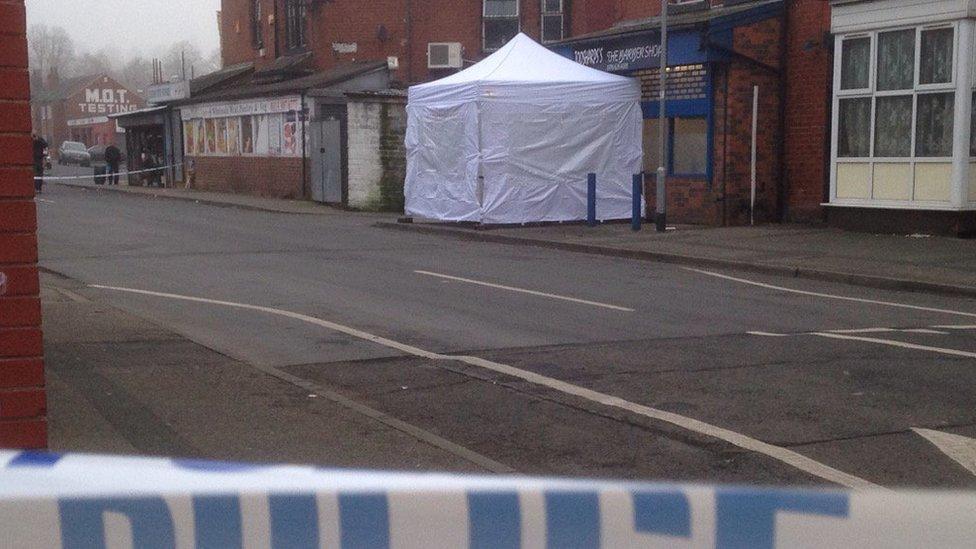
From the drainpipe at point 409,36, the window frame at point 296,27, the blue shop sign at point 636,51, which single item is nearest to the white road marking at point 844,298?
the blue shop sign at point 636,51

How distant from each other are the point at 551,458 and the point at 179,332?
4964mm

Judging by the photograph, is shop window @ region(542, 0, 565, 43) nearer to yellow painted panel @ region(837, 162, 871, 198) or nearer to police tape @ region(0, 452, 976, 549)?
yellow painted panel @ region(837, 162, 871, 198)

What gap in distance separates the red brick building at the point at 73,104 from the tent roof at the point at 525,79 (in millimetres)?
83375

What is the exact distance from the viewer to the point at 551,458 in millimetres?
5957

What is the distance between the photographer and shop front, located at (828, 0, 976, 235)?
18078 millimetres

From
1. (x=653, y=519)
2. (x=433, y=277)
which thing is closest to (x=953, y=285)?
(x=433, y=277)

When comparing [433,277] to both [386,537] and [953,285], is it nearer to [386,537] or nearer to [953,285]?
[953,285]

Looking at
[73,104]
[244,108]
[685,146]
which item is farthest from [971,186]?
[73,104]

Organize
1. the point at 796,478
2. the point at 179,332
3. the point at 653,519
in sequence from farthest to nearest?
the point at 179,332
the point at 796,478
the point at 653,519

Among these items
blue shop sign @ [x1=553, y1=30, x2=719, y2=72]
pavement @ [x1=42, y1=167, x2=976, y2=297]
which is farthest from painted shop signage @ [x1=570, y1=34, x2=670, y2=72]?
pavement @ [x1=42, y1=167, x2=976, y2=297]

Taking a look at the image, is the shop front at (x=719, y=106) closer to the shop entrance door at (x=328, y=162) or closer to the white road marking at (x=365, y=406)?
the shop entrance door at (x=328, y=162)

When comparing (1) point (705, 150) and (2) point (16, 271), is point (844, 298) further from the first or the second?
(2) point (16, 271)

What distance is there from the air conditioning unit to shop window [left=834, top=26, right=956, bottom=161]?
1700 cm

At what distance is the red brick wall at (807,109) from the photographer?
69.6 feet
